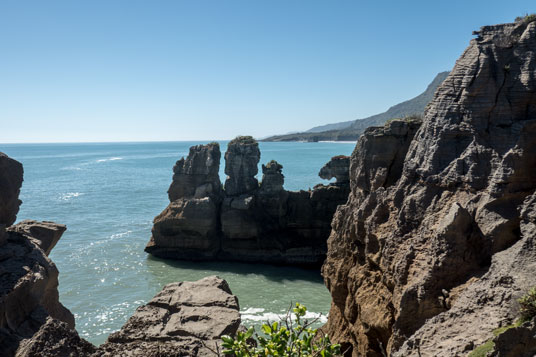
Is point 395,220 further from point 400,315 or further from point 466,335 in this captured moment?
point 466,335

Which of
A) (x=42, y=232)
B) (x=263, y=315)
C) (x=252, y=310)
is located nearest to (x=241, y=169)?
(x=252, y=310)

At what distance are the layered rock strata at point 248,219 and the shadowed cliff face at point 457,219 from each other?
2125cm

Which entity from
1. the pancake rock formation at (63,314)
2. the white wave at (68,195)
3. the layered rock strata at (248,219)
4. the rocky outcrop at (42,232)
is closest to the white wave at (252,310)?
the layered rock strata at (248,219)

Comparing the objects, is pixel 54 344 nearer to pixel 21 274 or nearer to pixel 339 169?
pixel 21 274

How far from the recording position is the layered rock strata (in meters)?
36.8

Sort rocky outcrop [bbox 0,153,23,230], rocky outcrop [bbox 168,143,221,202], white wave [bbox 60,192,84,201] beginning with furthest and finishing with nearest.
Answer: white wave [bbox 60,192,84,201] → rocky outcrop [bbox 168,143,221,202] → rocky outcrop [bbox 0,153,23,230]

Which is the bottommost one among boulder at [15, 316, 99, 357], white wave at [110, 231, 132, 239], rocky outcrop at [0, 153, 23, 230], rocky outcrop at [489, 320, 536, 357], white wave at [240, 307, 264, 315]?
white wave at [240, 307, 264, 315]

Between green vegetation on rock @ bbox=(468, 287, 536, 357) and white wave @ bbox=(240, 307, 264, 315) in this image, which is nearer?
green vegetation on rock @ bbox=(468, 287, 536, 357)

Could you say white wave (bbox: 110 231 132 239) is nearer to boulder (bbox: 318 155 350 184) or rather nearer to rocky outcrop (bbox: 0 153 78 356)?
boulder (bbox: 318 155 350 184)

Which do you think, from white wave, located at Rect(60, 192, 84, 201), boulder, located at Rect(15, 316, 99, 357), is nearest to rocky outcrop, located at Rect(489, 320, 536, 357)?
boulder, located at Rect(15, 316, 99, 357)

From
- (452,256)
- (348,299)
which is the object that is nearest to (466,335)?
(452,256)

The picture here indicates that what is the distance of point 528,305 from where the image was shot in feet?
25.3

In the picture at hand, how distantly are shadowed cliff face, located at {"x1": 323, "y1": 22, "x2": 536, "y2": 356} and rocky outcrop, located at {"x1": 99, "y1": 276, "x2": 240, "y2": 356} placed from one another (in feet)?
15.3

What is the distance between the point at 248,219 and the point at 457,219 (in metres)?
27.7
